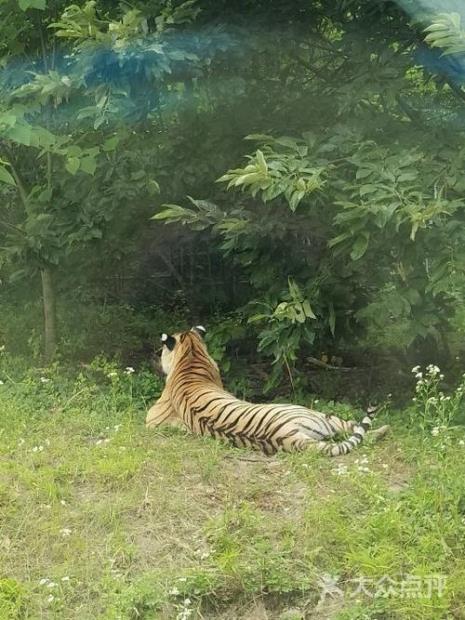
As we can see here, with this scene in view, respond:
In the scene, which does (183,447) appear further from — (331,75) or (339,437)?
(331,75)

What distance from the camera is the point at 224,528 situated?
3.72 m

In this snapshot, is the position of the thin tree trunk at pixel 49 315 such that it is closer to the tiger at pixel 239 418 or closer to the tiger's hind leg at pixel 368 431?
the tiger at pixel 239 418

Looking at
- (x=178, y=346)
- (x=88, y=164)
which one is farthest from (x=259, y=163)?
(x=178, y=346)

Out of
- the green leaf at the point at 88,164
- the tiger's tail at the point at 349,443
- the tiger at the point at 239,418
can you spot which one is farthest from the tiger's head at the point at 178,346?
the tiger's tail at the point at 349,443

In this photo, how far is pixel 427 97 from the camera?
5426 mm

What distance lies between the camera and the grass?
132 inches

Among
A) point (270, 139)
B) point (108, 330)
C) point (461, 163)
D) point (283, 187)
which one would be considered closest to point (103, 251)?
point (108, 330)

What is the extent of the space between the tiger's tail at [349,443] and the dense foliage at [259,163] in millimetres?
593

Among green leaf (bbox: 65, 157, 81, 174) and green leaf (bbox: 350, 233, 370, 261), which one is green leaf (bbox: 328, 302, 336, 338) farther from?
green leaf (bbox: 65, 157, 81, 174)

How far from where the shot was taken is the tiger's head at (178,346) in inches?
230

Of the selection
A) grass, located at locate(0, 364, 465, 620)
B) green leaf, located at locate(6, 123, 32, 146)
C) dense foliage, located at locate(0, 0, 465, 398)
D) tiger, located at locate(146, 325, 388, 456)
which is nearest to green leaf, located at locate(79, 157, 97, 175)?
dense foliage, located at locate(0, 0, 465, 398)

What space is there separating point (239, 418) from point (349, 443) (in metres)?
0.68

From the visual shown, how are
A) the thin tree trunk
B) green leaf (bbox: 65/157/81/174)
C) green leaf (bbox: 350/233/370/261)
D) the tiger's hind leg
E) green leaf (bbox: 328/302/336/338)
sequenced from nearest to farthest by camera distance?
green leaf (bbox: 350/233/370/261), the tiger's hind leg, green leaf (bbox: 328/302/336/338), green leaf (bbox: 65/157/81/174), the thin tree trunk

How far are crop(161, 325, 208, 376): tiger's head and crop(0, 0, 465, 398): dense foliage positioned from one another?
22 cm
